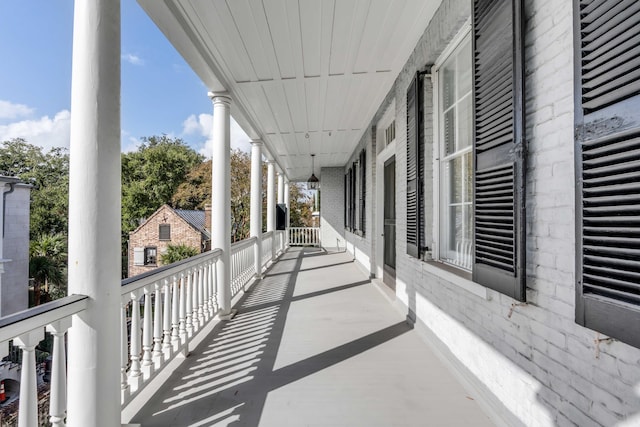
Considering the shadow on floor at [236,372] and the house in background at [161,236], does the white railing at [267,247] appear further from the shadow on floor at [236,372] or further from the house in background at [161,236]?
the house in background at [161,236]

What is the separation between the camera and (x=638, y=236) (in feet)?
3.23

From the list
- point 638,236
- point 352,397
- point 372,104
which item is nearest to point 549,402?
point 638,236

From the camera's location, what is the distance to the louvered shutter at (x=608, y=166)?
99 centimetres

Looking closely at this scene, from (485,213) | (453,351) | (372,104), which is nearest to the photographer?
(485,213)

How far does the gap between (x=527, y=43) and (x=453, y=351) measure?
2.16 meters

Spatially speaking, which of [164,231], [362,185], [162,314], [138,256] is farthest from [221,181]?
[138,256]

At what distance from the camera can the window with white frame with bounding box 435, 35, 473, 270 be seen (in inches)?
98.1

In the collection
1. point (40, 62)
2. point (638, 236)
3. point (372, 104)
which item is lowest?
point (638, 236)

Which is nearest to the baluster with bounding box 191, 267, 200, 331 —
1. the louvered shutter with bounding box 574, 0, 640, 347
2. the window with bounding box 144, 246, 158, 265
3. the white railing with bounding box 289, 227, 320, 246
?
the louvered shutter with bounding box 574, 0, 640, 347

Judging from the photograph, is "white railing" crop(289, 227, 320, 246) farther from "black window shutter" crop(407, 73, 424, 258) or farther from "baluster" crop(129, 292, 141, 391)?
"baluster" crop(129, 292, 141, 391)

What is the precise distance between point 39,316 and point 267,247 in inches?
273

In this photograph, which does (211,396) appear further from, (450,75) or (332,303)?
(450,75)

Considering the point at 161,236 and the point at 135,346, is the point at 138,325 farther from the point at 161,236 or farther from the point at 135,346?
the point at 161,236

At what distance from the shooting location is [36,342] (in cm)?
127
